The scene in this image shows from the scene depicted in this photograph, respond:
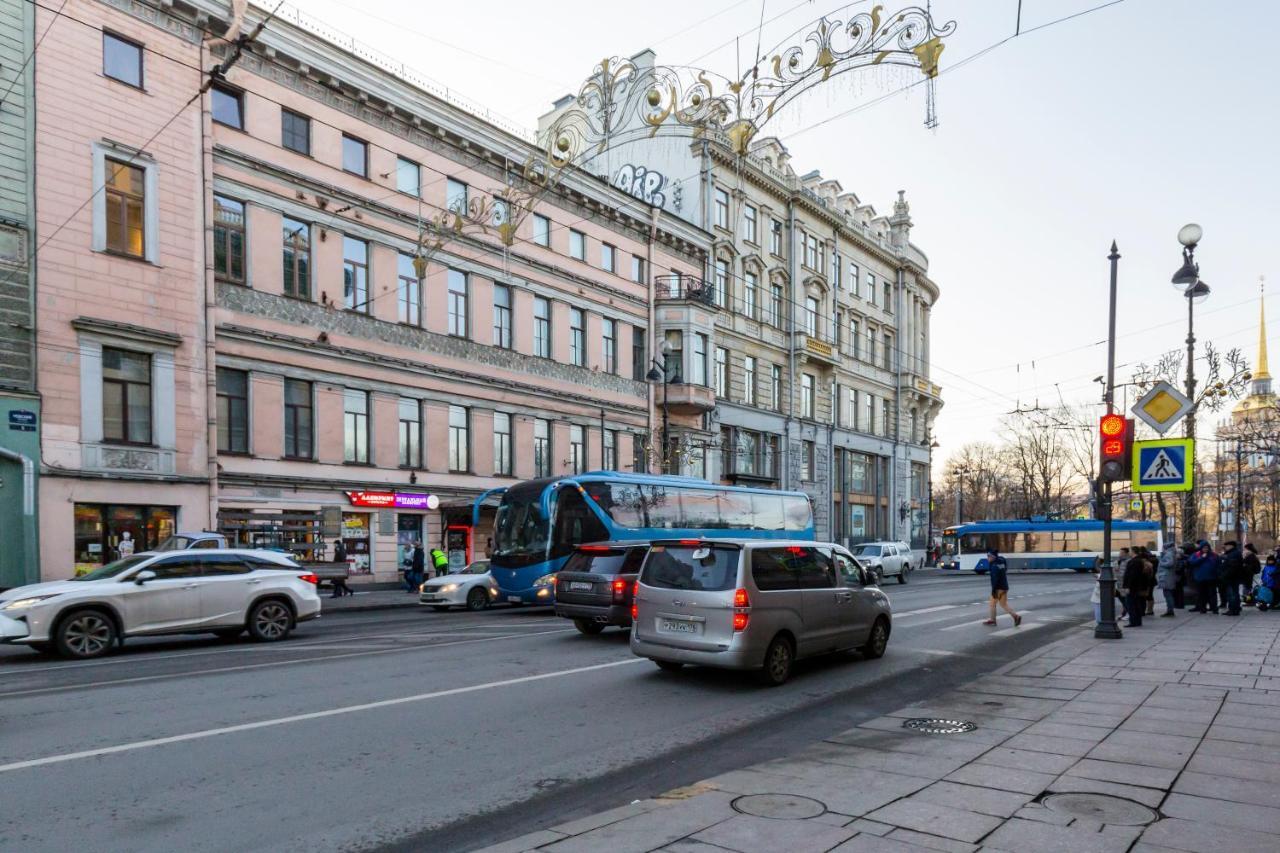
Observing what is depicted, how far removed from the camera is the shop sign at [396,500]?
27.7m

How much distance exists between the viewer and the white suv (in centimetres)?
1255

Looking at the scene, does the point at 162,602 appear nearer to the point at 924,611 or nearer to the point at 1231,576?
the point at 924,611

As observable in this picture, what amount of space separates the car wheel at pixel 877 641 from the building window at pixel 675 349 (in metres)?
29.6

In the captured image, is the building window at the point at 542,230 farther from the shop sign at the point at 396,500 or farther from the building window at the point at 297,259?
the shop sign at the point at 396,500

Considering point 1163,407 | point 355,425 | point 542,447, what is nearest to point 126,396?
point 355,425

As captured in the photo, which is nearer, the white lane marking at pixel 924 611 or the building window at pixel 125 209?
the white lane marking at pixel 924 611

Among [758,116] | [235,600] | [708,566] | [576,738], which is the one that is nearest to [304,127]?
[235,600]

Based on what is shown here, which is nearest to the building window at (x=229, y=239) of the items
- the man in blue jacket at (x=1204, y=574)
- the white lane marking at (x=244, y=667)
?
the white lane marking at (x=244, y=667)

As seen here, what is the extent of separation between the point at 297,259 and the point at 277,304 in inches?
67.0

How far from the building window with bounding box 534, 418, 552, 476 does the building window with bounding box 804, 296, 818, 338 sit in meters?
22.0

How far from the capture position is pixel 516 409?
33.9 m

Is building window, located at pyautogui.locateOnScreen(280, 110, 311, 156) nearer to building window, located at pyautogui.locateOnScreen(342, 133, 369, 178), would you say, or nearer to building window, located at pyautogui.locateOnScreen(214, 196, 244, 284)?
building window, located at pyautogui.locateOnScreen(342, 133, 369, 178)

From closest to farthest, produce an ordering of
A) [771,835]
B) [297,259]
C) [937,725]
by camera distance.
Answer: [771,835]
[937,725]
[297,259]

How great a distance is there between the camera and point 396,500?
94.1ft
